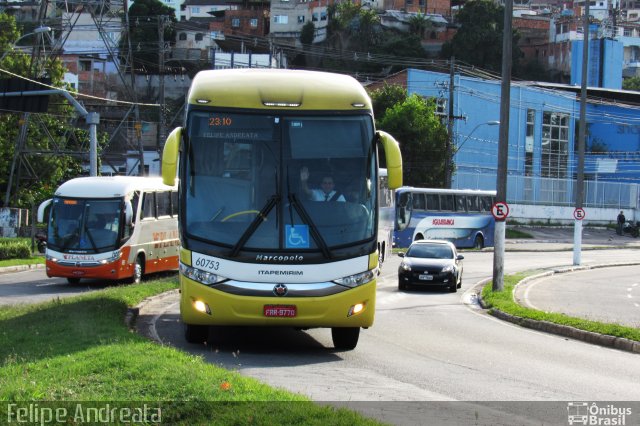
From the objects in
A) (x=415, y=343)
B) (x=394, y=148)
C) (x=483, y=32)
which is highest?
(x=483, y=32)

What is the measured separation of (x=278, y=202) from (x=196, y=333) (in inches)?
100

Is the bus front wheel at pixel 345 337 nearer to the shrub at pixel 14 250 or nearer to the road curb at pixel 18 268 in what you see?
the road curb at pixel 18 268

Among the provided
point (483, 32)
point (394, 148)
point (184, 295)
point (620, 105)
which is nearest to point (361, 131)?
point (394, 148)

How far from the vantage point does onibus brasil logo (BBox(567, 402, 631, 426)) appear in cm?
893

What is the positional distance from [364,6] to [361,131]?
94.4 meters

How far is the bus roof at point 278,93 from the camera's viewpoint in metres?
13.4

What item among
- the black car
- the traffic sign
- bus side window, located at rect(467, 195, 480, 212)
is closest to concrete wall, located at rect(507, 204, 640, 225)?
bus side window, located at rect(467, 195, 480, 212)

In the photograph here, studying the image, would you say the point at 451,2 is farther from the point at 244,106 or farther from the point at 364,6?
the point at 244,106

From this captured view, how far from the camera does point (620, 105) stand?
8481 centimetres

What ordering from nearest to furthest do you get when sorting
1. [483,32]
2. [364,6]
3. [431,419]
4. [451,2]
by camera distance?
[431,419] → [483,32] → [364,6] → [451,2]

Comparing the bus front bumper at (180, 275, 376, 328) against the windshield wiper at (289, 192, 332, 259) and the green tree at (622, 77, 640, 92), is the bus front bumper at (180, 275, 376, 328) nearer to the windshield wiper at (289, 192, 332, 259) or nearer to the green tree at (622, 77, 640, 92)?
the windshield wiper at (289, 192, 332, 259)

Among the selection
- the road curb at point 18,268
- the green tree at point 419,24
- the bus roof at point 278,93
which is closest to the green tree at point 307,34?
the green tree at point 419,24

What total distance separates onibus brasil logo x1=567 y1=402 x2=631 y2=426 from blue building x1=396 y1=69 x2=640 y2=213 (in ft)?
199

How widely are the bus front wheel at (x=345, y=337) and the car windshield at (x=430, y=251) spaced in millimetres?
16038
